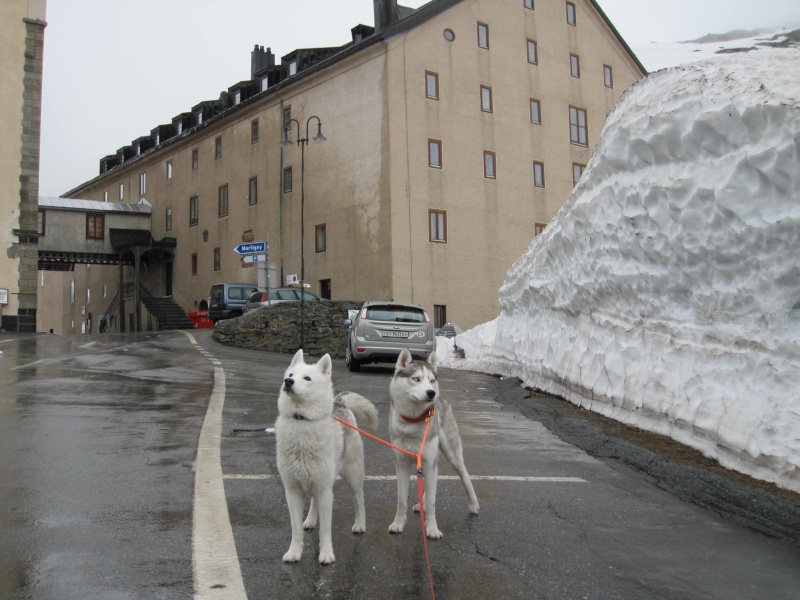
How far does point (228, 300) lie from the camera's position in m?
42.6

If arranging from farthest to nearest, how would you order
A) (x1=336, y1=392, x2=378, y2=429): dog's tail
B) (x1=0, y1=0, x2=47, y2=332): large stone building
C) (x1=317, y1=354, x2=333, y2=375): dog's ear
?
(x1=0, y1=0, x2=47, y2=332): large stone building < (x1=336, y1=392, x2=378, y2=429): dog's tail < (x1=317, y1=354, x2=333, y2=375): dog's ear

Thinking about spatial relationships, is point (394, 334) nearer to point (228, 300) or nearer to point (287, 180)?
point (228, 300)

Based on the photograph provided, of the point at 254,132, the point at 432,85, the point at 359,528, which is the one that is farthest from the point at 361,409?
the point at 254,132

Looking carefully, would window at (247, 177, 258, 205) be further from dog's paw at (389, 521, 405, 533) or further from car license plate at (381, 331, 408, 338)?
dog's paw at (389, 521, 405, 533)

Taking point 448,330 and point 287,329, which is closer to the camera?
point 287,329

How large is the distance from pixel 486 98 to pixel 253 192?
15.5m

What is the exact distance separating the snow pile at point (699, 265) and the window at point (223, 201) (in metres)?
40.7

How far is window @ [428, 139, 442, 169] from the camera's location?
130 feet

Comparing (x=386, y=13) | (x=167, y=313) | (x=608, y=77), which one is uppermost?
(x=386, y=13)

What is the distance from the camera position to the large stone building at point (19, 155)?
36562 millimetres

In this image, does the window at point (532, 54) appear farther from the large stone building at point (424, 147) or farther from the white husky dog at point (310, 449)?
the white husky dog at point (310, 449)

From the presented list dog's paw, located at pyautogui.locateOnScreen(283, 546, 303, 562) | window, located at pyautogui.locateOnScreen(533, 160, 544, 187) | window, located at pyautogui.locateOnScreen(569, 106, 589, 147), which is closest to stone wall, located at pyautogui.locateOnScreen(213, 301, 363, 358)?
window, located at pyautogui.locateOnScreen(533, 160, 544, 187)

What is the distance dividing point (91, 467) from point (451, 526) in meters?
3.18

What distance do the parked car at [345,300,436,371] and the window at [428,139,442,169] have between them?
20375mm
